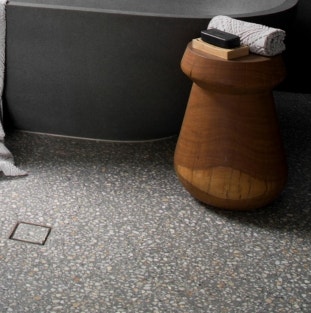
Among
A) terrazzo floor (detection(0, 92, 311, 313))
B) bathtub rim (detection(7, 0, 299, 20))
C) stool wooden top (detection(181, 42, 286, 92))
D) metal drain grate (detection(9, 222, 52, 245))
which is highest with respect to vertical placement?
bathtub rim (detection(7, 0, 299, 20))

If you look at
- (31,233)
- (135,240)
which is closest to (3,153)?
(31,233)

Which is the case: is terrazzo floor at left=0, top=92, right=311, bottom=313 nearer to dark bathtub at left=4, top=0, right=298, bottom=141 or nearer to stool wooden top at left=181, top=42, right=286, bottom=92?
dark bathtub at left=4, top=0, right=298, bottom=141

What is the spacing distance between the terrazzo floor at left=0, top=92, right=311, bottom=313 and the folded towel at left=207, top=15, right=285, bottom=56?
1.88 feet

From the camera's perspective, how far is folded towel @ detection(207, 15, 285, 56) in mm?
1600

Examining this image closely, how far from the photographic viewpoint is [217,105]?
1667 mm

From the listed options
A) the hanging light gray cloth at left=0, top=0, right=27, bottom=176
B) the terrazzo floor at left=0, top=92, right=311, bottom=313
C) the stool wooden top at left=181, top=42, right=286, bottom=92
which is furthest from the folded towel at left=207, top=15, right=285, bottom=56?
the hanging light gray cloth at left=0, top=0, right=27, bottom=176

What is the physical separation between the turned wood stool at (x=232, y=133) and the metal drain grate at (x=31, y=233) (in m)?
0.52

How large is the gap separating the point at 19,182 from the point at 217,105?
0.80 m

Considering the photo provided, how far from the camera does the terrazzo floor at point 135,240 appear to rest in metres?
1.41

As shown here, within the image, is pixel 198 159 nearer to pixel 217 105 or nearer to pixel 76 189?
pixel 217 105

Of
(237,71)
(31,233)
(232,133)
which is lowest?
(31,233)

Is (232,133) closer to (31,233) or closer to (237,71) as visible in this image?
(237,71)

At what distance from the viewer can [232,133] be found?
5.45 ft

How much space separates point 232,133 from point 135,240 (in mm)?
475
